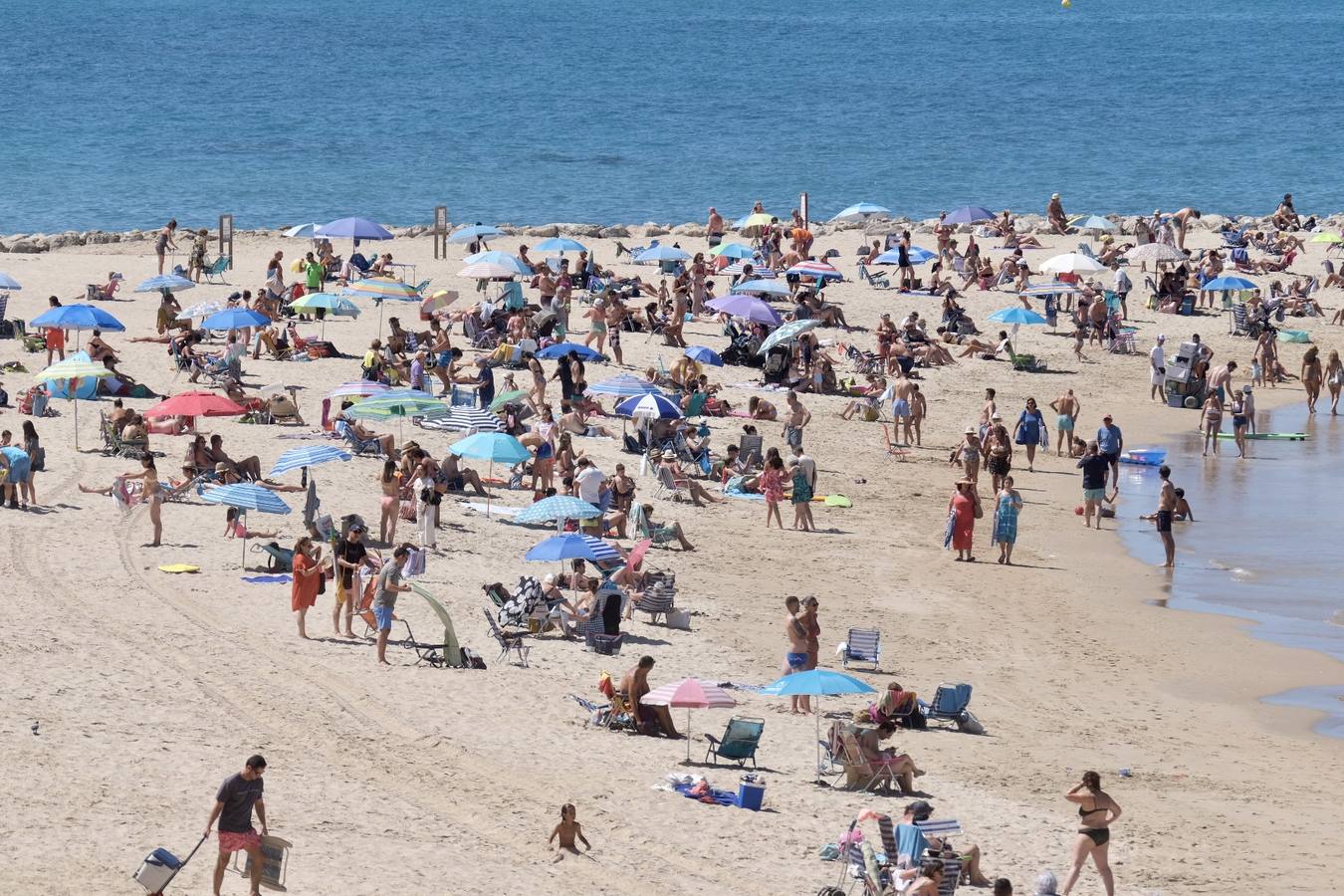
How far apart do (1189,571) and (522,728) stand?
30.7 ft

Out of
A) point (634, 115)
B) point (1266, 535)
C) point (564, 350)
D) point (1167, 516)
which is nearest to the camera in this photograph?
point (1167, 516)

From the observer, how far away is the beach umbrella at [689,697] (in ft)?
47.1

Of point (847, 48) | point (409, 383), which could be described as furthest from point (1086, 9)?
point (409, 383)

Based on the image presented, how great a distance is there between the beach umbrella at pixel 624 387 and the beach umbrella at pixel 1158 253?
14.0 metres

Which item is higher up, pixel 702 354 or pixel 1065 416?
pixel 702 354

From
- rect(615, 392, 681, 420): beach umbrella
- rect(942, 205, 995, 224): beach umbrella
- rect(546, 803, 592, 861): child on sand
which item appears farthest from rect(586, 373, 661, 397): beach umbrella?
rect(942, 205, 995, 224): beach umbrella

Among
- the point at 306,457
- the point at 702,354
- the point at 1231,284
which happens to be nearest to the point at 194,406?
the point at 306,457

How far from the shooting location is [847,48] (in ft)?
384

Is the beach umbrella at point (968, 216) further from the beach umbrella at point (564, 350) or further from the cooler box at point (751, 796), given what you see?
the cooler box at point (751, 796)

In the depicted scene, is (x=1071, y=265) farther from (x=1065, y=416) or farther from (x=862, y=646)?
(x=862, y=646)

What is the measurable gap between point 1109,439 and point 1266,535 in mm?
2283

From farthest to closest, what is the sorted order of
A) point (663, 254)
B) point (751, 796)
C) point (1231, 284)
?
point (663, 254) < point (1231, 284) < point (751, 796)

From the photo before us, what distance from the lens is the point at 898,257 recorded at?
35750 millimetres

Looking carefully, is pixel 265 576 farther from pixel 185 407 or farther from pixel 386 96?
pixel 386 96
